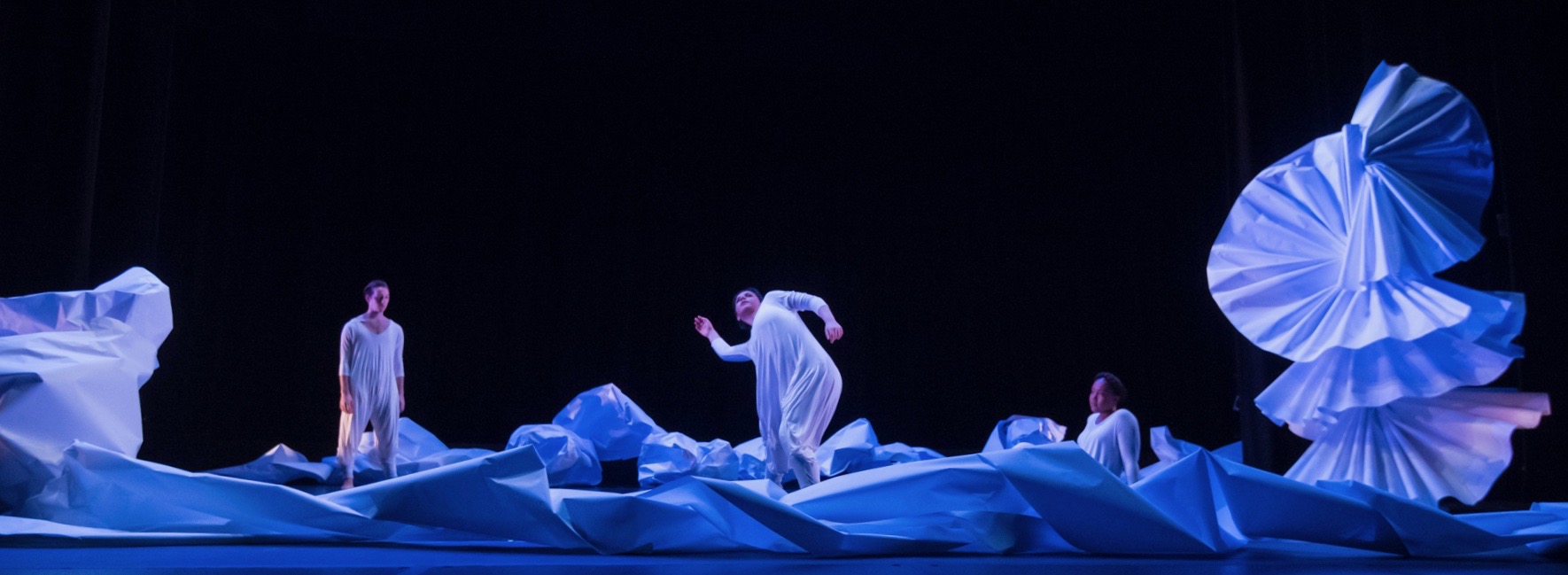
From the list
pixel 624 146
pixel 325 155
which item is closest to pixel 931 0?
pixel 624 146

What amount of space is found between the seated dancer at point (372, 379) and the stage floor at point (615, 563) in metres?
3.12

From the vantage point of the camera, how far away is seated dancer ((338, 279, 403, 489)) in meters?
5.46

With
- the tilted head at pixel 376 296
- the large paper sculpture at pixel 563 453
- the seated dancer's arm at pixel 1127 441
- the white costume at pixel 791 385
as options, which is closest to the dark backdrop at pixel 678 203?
the large paper sculpture at pixel 563 453

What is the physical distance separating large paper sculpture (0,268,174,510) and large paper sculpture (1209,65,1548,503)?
13.1 feet

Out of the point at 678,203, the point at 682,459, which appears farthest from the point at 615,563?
the point at 678,203

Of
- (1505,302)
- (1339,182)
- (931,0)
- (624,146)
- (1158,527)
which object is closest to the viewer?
(1158,527)

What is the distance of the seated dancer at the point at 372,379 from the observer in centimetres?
546

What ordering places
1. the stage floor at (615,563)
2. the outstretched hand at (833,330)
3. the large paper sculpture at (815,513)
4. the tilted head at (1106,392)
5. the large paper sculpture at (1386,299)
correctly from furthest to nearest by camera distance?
the outstretched hand at (833,330), the tilted head at (1106,392), the large paper sculpture at (1386,299), the large paper sculpture at (815,513), the stage floor at (615,563)

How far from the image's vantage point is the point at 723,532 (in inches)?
99.3

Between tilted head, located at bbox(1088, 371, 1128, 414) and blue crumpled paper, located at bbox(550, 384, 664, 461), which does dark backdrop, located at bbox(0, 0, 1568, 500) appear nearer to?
blue crumpled paper, located at bbox(550, 384, 664, 461)

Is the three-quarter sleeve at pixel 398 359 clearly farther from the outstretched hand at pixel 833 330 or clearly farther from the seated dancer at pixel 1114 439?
the seated dancer at pixel 1114 439

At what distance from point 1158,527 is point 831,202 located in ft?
17.8

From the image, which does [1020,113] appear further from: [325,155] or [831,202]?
[325,155]

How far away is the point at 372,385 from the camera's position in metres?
5.52
